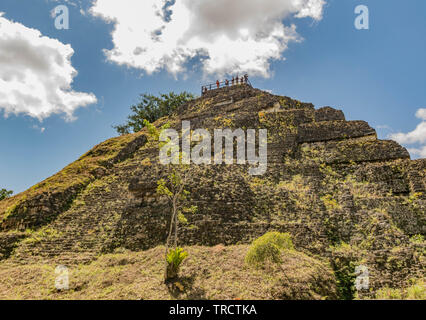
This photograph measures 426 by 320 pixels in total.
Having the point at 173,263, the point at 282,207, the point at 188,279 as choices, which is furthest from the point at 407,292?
the point at 173,263

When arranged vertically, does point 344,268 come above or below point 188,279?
above

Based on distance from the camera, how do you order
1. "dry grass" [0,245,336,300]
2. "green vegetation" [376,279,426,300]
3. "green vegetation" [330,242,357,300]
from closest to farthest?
"green vegetation" [376,279,426,300] → "dry grass" [0,245,336,300] → "green vegetation" [330,242,357,300]

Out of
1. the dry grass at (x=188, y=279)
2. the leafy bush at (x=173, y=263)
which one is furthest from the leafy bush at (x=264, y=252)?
the leafy bush at (x=173, y=263)

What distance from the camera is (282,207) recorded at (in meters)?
9.48

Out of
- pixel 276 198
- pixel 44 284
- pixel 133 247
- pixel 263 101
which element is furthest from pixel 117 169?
pixel 263 101

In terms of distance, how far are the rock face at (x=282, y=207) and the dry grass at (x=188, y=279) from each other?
0.70 metres

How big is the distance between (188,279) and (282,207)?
14.6 ft

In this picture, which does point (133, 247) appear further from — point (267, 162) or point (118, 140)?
point (118, 140)

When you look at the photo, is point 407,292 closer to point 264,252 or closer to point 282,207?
point 264,252

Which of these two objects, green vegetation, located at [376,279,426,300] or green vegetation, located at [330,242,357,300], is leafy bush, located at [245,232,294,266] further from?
green vegetation, located at [376,279,426,300]

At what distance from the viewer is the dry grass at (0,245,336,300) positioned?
5.96m

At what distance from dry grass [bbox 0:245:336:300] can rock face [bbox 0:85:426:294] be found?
698mm

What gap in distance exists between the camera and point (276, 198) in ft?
32.4

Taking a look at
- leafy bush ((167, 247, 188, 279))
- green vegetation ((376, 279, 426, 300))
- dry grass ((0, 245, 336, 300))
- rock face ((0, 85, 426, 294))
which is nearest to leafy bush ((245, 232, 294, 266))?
dry grass ((0, 245, 336, 300))
